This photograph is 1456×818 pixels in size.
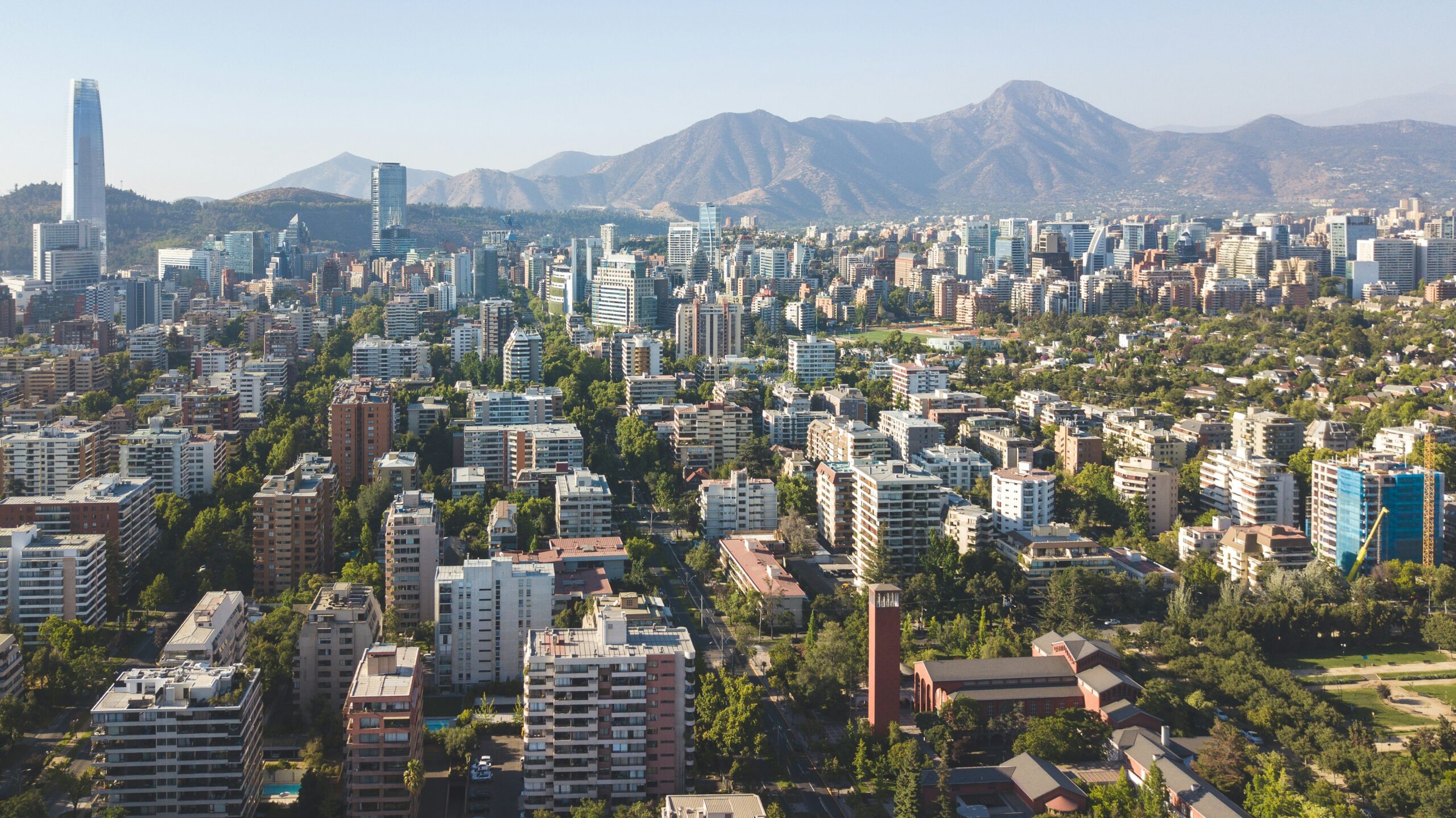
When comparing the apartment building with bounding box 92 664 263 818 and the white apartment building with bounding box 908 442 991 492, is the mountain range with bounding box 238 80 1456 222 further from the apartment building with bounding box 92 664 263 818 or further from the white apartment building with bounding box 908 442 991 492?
the apartment building with bounding box 92 664 263 818

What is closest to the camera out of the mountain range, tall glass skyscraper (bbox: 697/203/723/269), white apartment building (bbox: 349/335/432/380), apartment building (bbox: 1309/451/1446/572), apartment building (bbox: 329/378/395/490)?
apartment building (bbox: 1309/451/1446/572)

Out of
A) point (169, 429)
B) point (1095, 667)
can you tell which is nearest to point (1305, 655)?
point (1095, 667)

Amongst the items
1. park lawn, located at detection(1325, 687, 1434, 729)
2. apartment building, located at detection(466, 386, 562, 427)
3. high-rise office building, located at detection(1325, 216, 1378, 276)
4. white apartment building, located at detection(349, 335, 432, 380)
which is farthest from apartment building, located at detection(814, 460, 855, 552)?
high-rise office building, located at detection(1325, 216, 1378, 276)

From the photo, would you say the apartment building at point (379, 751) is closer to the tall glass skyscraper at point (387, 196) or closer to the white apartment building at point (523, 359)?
the white apartment building at point (523, 359)

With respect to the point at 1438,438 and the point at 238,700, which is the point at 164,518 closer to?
the point at 238,700

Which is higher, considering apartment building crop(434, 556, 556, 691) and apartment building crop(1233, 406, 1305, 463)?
apartment building crop(1233, 406, 1305, 463)

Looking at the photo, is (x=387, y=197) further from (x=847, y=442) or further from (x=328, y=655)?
(x=328, y=655)

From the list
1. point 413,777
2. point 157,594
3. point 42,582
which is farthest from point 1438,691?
point 42,582
